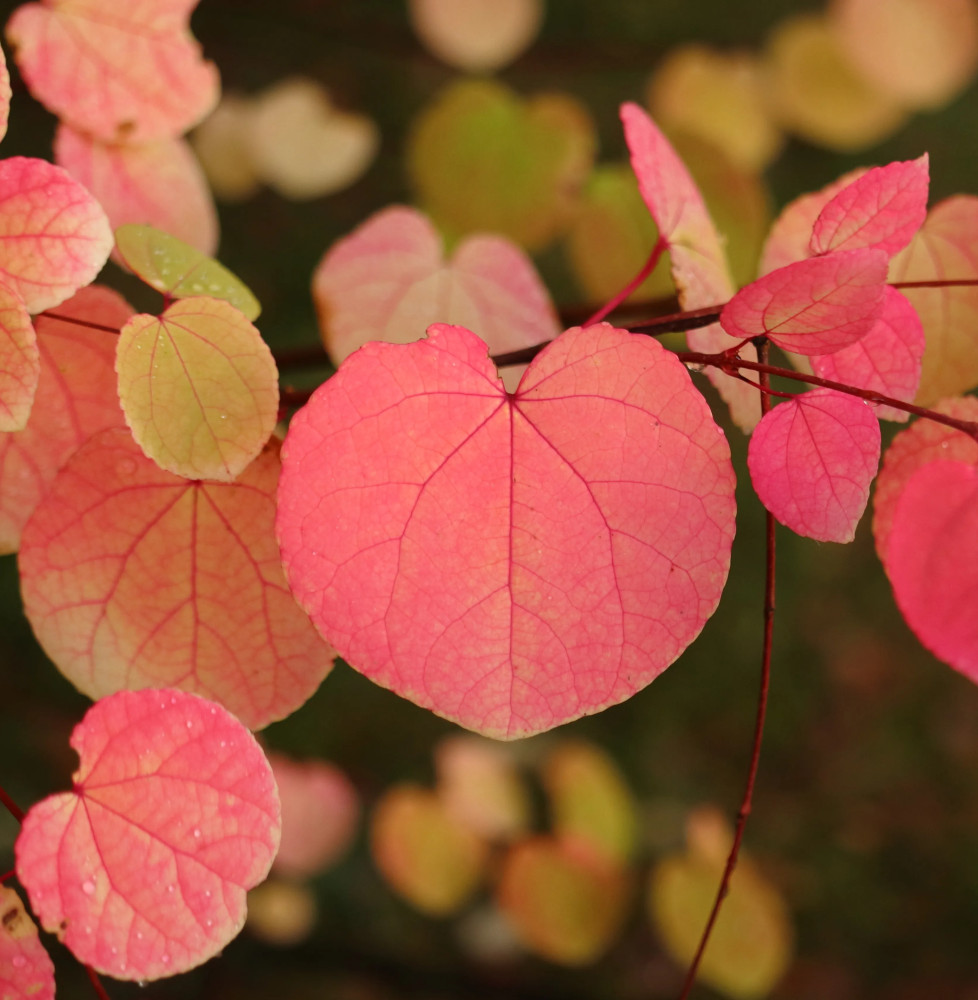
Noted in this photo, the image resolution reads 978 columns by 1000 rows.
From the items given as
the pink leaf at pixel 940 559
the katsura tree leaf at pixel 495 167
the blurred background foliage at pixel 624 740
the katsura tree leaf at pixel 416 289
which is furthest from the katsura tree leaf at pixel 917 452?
the blurred background foliage at pixel 624 740

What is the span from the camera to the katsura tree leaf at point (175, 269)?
0.44 metres

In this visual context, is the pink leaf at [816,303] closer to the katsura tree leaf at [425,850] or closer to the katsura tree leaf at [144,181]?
the katsura tree leaf at [144,181]

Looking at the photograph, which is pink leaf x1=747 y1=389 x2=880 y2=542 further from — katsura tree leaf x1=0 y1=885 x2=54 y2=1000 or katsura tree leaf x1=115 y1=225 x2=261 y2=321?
katsura tree leaf x1=0 y1=885 x2=54 y2=1000

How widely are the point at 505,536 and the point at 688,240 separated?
0.26 m

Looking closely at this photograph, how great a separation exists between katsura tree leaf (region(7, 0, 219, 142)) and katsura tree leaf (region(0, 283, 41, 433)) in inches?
9.1

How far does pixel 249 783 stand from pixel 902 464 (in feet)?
1.26

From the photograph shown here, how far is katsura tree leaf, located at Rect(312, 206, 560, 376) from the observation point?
61 cm

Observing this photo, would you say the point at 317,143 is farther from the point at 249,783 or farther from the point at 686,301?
the point at 249,783

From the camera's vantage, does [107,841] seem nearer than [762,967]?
Yes

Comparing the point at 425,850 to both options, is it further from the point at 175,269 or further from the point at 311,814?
the point at 175,269

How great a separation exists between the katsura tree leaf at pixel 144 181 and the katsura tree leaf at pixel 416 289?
0.10m

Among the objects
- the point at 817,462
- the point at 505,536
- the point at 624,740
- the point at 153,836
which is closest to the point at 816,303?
the point at 817,462

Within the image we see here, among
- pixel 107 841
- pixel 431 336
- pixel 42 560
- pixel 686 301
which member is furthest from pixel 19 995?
pixel 686 301

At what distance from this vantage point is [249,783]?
1.27 feet
